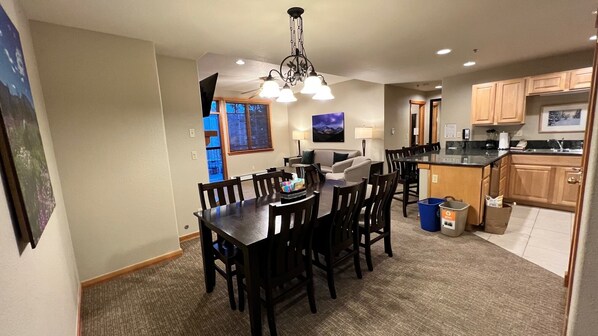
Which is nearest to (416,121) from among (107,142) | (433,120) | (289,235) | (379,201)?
(433,120)

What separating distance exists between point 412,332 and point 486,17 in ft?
9.31

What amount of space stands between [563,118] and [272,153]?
6.59 m

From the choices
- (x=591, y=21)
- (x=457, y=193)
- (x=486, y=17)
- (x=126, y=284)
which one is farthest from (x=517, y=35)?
(x=126, y=284)

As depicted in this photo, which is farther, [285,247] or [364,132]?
[364,132]

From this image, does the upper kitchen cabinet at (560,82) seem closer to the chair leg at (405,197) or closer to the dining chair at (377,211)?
the chair leg at (405,197)

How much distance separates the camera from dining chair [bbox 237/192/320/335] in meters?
1.61

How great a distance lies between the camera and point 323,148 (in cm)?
731

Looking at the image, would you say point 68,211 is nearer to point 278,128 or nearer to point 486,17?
point 486,17

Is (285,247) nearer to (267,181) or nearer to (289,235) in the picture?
(289,235)

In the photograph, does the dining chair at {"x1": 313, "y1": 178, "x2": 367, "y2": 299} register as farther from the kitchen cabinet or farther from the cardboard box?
the kitchen cabinet

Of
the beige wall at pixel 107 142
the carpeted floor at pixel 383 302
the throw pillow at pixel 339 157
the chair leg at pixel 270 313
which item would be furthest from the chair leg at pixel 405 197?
the beige wall at pixel 107 142

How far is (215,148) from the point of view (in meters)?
7.17

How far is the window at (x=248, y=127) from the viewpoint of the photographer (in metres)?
7.38

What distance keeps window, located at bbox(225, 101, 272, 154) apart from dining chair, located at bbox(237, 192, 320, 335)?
232 inches
